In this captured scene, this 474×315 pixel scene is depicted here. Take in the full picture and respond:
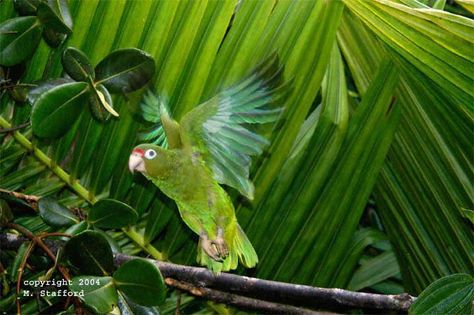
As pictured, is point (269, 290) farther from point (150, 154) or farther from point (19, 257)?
point (19, 257)

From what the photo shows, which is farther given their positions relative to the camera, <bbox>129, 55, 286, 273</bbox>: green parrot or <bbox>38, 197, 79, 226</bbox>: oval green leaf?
<bbox>38, 197, 79, 226</bbox>: oval green leaf

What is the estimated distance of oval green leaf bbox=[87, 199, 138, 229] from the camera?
3.84 feet

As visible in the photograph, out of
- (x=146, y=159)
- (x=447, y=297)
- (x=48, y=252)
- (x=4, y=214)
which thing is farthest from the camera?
(x=4, y=214)

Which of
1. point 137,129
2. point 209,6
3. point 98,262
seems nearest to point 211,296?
point 98,262

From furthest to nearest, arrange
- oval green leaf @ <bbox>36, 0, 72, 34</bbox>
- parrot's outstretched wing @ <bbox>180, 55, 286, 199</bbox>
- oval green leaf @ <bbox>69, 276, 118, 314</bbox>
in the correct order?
oval green leaf @ <bbox>36, 0, 72, 34</bbox> → oval green leaf @ <bbox>69, 276, 118, 314</bbox> → parrot's outstretched wing @ <bbox>180, 55, 286, 199</bbox>

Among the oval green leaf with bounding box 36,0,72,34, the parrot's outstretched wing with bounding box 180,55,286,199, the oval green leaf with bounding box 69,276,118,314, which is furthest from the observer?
the oval green leaf with bounding box 36,0,72,34

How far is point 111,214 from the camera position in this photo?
119 centimetres

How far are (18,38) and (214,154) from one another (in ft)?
1.37

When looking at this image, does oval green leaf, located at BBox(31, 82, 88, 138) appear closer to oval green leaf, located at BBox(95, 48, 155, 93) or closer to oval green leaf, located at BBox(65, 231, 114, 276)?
oval green leaf, located at BBox(95, 48, 155, 93)

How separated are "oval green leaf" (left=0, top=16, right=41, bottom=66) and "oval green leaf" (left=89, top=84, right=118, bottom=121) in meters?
0.14

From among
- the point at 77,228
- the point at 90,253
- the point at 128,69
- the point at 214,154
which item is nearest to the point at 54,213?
the point at 77,228

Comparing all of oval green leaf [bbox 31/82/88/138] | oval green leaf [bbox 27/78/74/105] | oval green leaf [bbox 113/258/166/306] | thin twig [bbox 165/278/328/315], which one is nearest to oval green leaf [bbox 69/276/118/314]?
oval green leaf [bbox 113/258/166/306]

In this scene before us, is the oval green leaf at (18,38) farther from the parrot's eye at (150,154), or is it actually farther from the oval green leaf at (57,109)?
the parrot's eye at (150,154)

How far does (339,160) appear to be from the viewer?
138 cm
